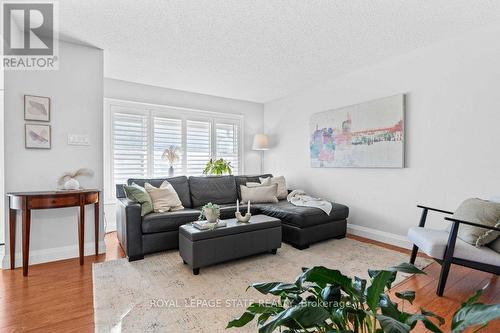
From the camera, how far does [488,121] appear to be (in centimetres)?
263

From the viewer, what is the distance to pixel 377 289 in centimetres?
80

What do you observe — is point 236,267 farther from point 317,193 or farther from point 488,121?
point 488,121

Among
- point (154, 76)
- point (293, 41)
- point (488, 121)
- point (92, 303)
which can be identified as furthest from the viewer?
point (154, 76)

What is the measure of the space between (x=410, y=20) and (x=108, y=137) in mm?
4286

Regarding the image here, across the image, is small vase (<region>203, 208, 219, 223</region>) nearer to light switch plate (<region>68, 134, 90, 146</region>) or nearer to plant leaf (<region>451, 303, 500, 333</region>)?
Result: light switch plate (<region>68, 134, 90, 146</region>)

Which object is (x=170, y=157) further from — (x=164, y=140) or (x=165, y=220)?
(x=165, y=220)

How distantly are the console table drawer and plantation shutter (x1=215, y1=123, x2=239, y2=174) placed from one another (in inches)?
115

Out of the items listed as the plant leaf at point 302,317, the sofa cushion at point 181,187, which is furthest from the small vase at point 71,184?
the plant leaf at point 302,317

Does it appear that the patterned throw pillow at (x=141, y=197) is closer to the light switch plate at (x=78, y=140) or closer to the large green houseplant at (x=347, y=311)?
the light switch plate at (x=78, y=140)

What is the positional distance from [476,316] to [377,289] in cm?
23

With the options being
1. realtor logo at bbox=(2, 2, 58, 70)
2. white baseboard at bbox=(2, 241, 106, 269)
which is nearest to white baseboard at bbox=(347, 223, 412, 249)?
white baseboard at bbox=(2, 241, 106, 269)

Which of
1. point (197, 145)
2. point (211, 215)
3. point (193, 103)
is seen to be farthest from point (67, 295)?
point (193, 103)

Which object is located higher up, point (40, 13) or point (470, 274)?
point (40, 13)

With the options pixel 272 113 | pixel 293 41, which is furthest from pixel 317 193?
pixel 293 41
